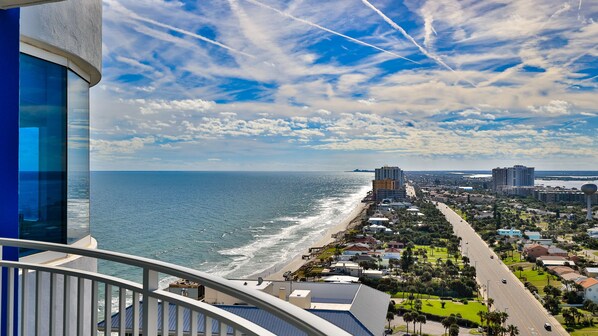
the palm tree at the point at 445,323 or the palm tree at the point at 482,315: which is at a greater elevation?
the palm tree at the point at 482,315

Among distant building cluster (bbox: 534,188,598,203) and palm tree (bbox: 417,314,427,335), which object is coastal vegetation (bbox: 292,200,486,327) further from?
distant building cluster (bbox: 534,188,598,203)

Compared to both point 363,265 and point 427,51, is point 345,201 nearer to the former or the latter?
point 427,51

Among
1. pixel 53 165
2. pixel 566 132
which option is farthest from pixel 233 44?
pixel 53 165

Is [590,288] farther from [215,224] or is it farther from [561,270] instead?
[215,224]

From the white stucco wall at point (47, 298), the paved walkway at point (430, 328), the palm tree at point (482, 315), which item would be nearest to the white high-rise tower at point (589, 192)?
the palm tree at point (482, 315)

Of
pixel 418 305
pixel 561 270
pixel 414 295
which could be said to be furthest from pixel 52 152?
pixel 414 295

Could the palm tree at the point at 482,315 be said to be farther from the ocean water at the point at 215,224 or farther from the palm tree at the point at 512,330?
the ocean water at the point at 215,224
